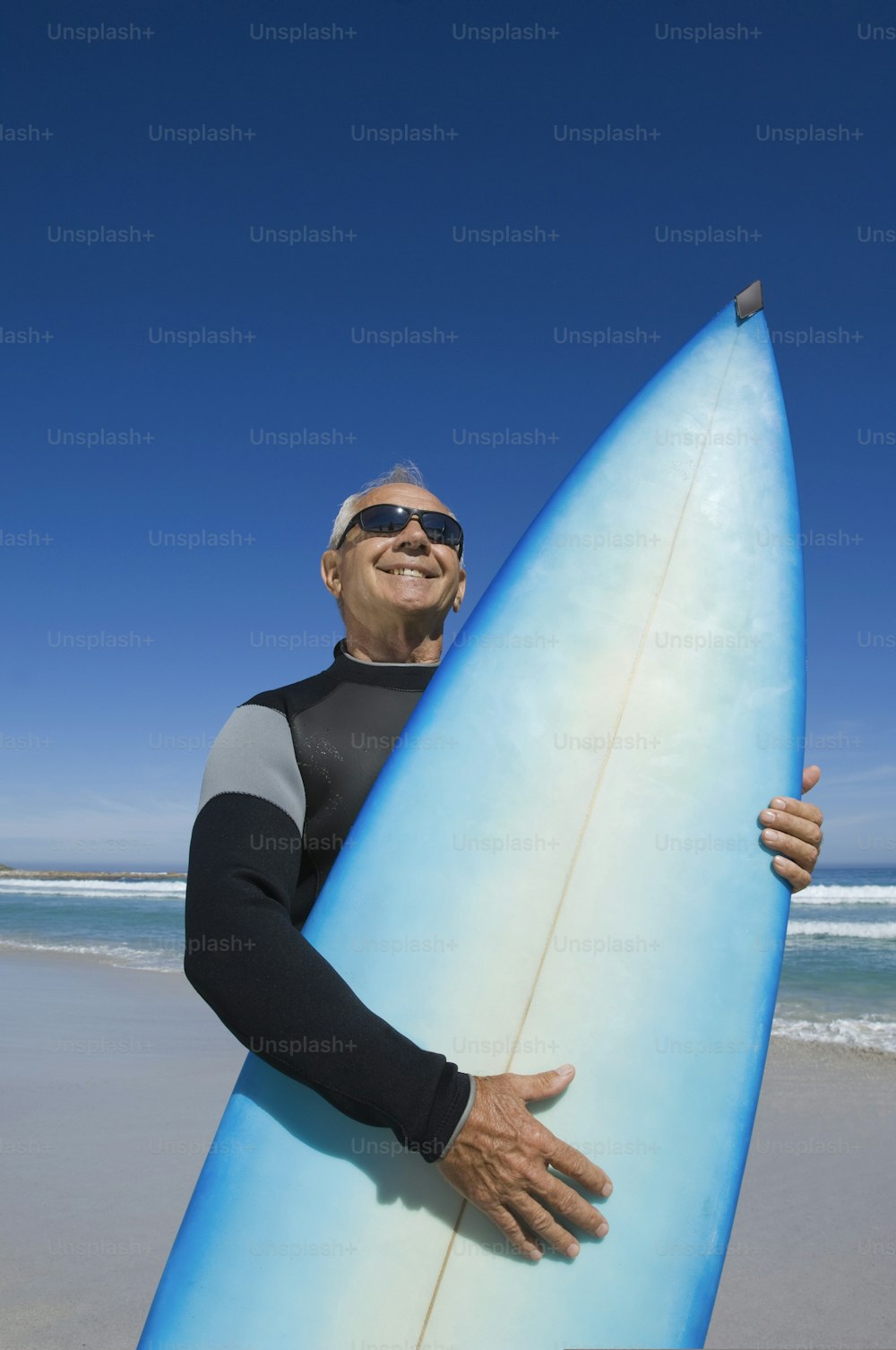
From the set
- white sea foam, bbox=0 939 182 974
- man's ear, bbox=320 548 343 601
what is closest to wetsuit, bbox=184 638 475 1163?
man's ear, bbox=320 548 343 601

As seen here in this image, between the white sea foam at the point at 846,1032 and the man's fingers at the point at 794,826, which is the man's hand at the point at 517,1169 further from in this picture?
the white sea foam at the point at 846,1032

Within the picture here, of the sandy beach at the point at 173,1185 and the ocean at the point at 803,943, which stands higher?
the sandy beach at the point at 173,1185

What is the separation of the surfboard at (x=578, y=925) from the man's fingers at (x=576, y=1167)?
0.13 m

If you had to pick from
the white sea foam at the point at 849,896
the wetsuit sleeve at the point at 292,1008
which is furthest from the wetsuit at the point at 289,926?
the white sea foam at the point at 849,896

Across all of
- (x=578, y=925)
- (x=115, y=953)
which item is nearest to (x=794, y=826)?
(x=578, y=925)

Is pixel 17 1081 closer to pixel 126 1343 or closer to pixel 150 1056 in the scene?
pixel 150 1056

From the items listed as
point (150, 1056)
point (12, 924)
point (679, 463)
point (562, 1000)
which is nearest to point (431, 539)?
point (679, 463)

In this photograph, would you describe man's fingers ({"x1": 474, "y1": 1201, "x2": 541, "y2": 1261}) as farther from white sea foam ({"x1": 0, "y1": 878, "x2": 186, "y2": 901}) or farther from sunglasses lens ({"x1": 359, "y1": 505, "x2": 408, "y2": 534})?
white sea foam ({"x1": 0, "y1": 878, "x2": 186, "y2": 901})

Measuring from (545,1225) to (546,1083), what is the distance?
194 millimetres

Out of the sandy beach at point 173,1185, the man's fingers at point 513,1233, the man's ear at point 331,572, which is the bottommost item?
the sandy beach at point 173,1185

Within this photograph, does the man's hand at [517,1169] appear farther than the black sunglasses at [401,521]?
No

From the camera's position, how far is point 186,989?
7.95 meters

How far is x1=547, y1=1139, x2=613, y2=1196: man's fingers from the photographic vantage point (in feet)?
4.08

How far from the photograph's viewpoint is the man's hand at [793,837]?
67.3 inches
